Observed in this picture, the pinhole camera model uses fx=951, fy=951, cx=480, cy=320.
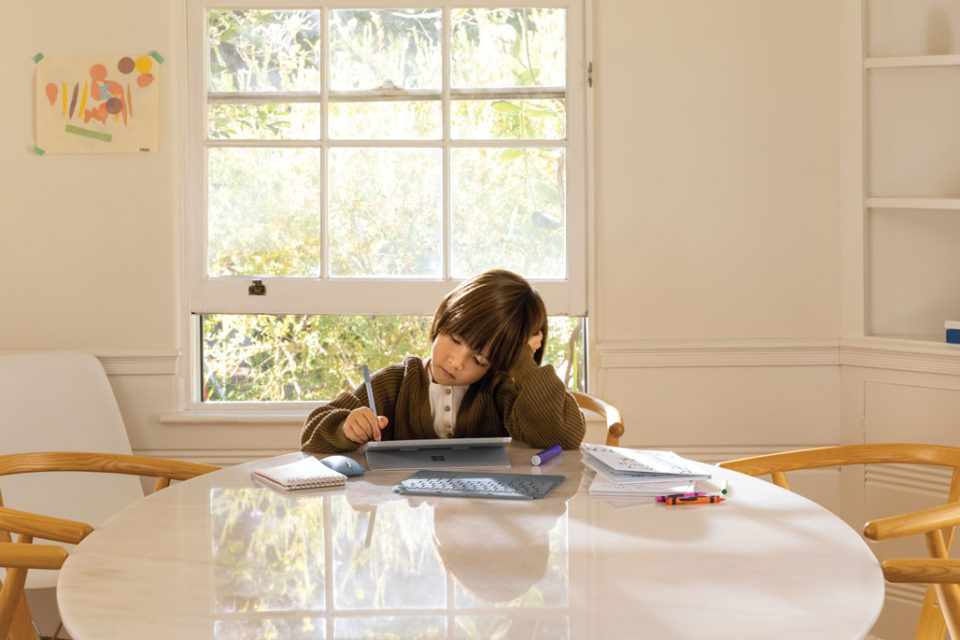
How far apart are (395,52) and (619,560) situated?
7.16 ft

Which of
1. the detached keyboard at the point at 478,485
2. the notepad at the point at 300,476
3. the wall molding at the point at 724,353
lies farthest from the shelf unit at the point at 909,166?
the notepad at the point at 300,476

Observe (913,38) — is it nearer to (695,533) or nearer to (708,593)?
(695,533)

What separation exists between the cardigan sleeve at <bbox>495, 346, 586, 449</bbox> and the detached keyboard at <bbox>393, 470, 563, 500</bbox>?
28 cm

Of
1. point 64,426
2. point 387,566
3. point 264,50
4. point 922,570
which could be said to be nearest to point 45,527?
point 387,566

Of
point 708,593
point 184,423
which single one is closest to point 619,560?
point 708,593

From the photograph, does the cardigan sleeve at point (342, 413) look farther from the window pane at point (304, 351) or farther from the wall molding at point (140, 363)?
the wall molding at point (140, 363)

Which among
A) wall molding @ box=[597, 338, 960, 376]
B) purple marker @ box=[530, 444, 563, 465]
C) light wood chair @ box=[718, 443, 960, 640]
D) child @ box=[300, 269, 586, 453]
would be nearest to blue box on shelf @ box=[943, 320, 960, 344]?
wall molding @ box=[597, 338, 960, 376]

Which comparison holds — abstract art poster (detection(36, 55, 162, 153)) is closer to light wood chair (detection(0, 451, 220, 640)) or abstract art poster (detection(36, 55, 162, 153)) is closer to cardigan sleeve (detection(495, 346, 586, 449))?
light wood chair (detection(0, 451, 220, 640))

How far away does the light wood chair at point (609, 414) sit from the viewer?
2.31 m

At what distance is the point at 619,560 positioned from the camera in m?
1.30

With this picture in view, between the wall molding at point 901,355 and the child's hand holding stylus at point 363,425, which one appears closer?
the child's hand holding stylus at point 363,425

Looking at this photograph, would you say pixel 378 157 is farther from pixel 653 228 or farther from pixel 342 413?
pixel 342 413

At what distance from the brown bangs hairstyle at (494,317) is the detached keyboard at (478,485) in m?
0.35

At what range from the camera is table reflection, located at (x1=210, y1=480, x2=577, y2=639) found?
109 centimetres
